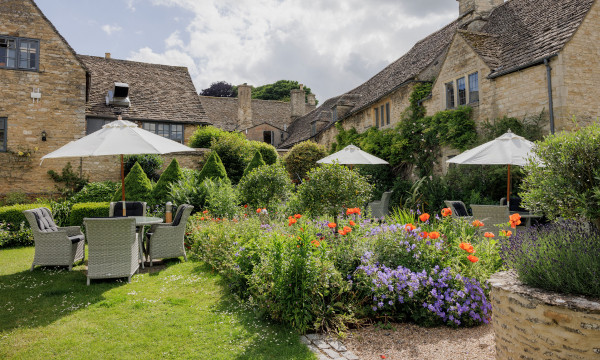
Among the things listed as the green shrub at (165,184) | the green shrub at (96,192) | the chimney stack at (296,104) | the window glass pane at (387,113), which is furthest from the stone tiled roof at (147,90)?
the chimney stack at (296,104)

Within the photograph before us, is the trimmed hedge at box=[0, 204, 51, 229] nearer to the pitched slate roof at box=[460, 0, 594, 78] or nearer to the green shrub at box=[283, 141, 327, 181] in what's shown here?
the green shrub at box=[283, 141, 327, 181]

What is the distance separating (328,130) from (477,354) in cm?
2506

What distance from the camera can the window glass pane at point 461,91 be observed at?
1480 centimetres

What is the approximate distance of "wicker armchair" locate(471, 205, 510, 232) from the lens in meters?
7.69


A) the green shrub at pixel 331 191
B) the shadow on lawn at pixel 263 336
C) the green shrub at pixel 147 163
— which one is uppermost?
the green shrub at pixel 147 163

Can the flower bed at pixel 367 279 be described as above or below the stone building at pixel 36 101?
below

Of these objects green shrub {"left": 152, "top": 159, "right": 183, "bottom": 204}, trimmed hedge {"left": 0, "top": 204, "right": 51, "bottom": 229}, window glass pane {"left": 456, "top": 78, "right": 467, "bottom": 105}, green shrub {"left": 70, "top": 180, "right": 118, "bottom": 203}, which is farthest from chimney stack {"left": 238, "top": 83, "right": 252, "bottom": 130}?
trimmed hedge {"left": 0, "top": 204, "right": 51, "bottom": 229}

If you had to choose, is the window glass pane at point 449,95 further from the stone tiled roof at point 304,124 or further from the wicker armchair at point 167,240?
the stone tiled roof at point 304,124

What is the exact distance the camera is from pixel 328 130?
92.9ft

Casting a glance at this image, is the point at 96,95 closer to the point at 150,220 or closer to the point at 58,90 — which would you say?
the point at 58,90

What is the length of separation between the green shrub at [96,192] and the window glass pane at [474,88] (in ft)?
49.6

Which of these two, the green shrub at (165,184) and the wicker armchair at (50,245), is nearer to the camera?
the wicker armchair at (50,245)

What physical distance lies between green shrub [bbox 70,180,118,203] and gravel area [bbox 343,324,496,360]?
14293 millimetres

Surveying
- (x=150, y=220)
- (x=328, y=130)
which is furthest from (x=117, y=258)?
(x=328, y=130)
